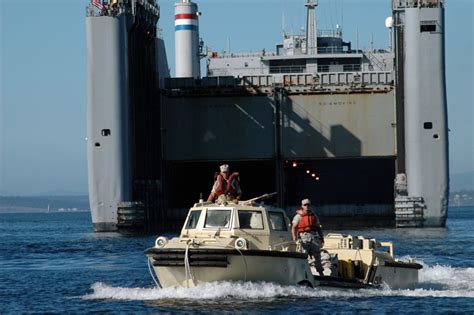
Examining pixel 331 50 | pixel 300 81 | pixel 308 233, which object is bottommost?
pixel 308 233

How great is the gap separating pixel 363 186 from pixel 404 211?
617 inches

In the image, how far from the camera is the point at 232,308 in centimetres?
2870

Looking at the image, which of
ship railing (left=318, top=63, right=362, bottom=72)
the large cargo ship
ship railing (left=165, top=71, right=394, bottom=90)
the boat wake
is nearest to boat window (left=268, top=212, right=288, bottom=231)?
the boat wake

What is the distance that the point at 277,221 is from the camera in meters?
31.2

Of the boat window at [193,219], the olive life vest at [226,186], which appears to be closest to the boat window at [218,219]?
the boat window at [193,219]

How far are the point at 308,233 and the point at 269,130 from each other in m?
45.5

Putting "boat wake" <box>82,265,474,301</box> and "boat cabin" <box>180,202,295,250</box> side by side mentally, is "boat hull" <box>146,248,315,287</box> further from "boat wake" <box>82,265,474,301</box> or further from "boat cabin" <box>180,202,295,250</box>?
"boat cabin" <box>180,202,295,250</box>

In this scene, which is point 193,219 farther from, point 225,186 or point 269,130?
point 269,130

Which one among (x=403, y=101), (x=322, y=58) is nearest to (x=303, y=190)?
(x=322, y=58)

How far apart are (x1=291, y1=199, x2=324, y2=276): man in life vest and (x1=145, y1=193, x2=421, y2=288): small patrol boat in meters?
0.23

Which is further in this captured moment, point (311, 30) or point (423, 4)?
point (311, 30)

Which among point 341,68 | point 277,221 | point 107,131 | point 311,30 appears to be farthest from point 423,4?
point 277,221

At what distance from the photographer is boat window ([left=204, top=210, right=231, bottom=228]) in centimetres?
3067

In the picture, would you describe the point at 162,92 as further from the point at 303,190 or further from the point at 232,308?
the point at 232,308
